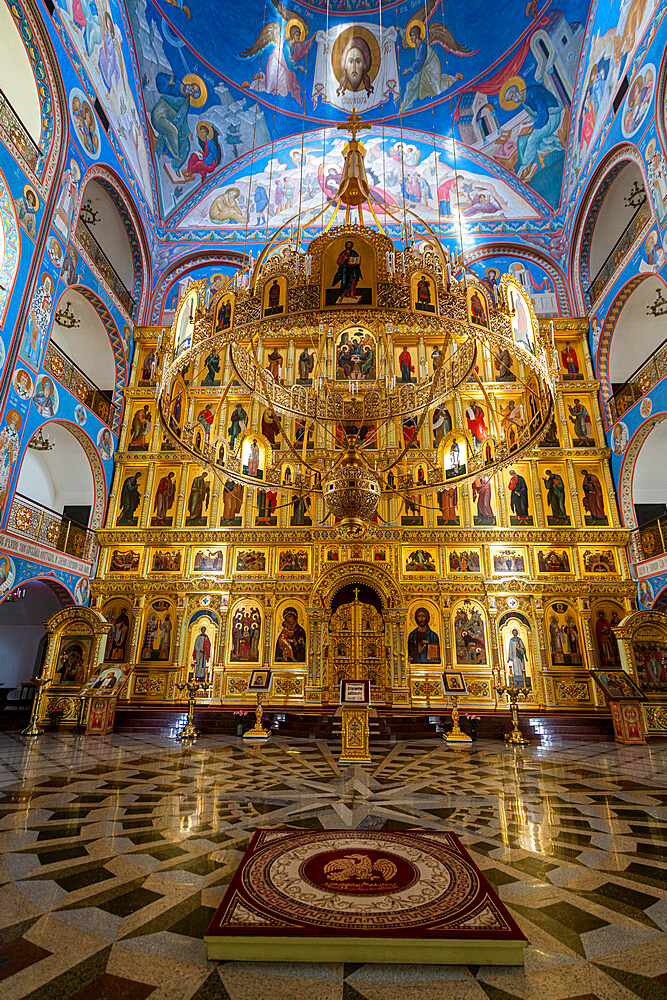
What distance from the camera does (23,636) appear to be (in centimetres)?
1462

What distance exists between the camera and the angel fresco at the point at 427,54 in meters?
14.7

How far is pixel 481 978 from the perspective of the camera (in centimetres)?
239

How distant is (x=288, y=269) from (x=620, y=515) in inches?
472

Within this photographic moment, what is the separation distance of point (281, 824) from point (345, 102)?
18.9 metres

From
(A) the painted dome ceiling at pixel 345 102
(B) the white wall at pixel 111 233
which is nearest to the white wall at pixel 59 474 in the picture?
(B) the white wall at pixel 111 233

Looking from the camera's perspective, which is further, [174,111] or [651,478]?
[174,111]

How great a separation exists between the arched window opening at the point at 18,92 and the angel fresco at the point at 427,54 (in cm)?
1013

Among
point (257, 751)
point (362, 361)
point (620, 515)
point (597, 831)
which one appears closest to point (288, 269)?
point (597, 831)

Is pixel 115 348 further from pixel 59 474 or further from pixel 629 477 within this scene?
pixel 629 477

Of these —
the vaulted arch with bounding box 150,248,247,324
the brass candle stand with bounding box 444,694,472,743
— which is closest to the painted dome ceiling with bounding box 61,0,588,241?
the vaulted arch with bounding box 150,248,247,324

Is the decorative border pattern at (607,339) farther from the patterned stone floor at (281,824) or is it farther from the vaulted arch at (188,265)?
the vaulted arch at (188,265)

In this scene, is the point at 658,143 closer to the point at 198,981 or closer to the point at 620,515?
the point at 620,515

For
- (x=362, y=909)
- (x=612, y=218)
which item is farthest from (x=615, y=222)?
(x=362, y=909)

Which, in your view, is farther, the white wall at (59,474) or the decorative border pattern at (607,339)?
the white wall at (59,474)
